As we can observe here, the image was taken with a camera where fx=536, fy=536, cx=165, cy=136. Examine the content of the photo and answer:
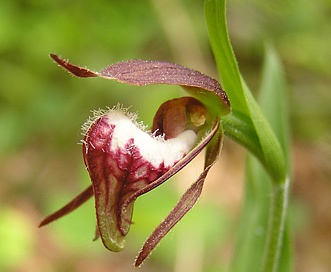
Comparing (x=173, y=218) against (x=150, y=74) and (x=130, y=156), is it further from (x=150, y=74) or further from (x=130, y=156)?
(x=150, y=74)

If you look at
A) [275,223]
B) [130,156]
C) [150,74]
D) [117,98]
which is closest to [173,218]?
[130,156]

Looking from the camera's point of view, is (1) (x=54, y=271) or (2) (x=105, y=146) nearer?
(2) (x=105, y=146)

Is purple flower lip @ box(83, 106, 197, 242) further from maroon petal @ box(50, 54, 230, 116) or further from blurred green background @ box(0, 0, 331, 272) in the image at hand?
blurred green background @ box(0, 0, 331, 272)

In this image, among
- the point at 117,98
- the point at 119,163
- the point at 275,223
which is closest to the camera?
the point at 119,163

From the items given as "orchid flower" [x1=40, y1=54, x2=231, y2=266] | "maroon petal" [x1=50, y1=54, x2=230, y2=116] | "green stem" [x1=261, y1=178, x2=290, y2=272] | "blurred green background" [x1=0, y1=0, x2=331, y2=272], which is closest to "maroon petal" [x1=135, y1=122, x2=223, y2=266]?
"orchid flower" [x1=40, y1=54, x2=231, y2=266]

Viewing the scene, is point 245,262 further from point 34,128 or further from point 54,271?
point 34,128

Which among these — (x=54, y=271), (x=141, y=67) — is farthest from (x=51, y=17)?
(x=141, y=67)

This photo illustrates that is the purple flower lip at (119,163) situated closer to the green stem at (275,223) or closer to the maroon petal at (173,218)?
the maroon petal at (173,218)
